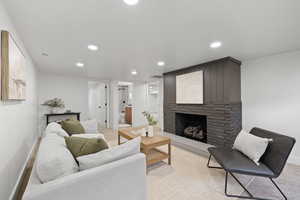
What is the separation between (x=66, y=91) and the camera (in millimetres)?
4789

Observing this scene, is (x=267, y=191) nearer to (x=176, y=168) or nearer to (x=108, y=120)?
(x=176, y=168)

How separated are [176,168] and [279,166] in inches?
55.5

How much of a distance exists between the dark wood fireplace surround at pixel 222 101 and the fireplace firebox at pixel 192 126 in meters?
0.40

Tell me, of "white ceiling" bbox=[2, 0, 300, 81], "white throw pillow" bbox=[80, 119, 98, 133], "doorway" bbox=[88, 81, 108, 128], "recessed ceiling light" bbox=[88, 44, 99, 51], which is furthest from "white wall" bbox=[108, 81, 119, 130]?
"recessed ceiling light" bbox=[88, 44, 99, 51]

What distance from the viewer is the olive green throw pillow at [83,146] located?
1.41 metres

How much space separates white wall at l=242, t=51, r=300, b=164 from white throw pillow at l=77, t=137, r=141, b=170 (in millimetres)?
2908

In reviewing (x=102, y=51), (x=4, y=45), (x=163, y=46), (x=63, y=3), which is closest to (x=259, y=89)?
(x=163, y=46)

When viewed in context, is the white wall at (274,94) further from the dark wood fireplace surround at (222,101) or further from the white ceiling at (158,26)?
the white ceiling at (158,26)

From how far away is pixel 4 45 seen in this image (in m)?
1.30

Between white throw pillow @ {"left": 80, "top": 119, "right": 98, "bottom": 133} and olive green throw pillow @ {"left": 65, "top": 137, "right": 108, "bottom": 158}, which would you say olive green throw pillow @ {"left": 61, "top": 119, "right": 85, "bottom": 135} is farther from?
olive green throw pillow @ {"left": 65, "top": 137, "right": 108, "bottom": 158}

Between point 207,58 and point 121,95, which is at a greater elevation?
point 207,58

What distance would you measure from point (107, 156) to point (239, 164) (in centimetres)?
171

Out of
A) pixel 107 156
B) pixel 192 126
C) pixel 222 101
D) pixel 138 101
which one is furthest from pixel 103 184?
pixel 138 101

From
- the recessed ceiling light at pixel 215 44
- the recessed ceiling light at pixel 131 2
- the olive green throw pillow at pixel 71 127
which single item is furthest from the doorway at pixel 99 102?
the recessed ceiling light at pixel 131 2
